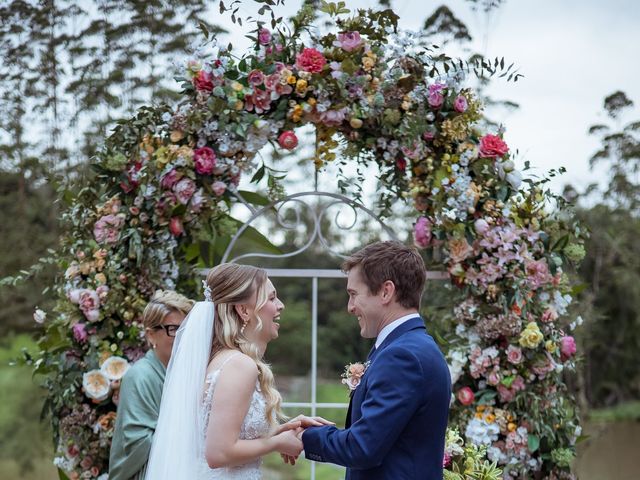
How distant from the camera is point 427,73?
15.9ft

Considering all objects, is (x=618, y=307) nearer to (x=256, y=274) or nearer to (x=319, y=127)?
(x=319, y=127)

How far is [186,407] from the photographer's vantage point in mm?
3135

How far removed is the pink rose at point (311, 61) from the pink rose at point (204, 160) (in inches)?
28.8

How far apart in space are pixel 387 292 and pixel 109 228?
93.4 inches

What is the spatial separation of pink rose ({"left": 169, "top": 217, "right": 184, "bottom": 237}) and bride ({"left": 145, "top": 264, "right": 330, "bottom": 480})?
1.53 meters

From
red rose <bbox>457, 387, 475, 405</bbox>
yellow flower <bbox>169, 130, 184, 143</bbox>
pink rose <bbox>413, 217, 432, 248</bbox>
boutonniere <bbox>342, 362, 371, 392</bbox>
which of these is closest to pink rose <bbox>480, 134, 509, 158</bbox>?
pink rose <bbox>413, 217, 432, 248</bbox>

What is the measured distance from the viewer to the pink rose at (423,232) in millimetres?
4766

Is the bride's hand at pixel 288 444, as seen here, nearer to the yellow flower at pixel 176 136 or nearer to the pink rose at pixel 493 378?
the pink rose at pixel 493 378

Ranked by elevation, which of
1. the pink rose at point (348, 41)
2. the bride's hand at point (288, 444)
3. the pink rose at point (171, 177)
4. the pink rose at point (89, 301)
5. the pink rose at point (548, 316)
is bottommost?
the bride's hand at point (288, 444)

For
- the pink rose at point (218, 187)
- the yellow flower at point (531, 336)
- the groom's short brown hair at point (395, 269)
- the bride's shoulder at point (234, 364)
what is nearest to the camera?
the groom's short brown hair at point (395, 269)

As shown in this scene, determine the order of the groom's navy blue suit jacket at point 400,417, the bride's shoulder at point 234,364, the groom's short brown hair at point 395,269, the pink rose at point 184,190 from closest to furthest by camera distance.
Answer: the groom's navy blue suit jacket at point 400,417 < the groom's short brown hair at point 395,269 < the bride's shoulder at point 234,364 < the pink rose at point 184,190

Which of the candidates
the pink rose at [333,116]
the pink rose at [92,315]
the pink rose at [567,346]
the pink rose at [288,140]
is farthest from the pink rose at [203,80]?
the pink rose at [567,346]

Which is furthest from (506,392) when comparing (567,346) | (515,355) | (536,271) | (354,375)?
(354,375)

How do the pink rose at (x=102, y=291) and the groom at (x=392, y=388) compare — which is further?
the pink rose at (x=102, y=291)
